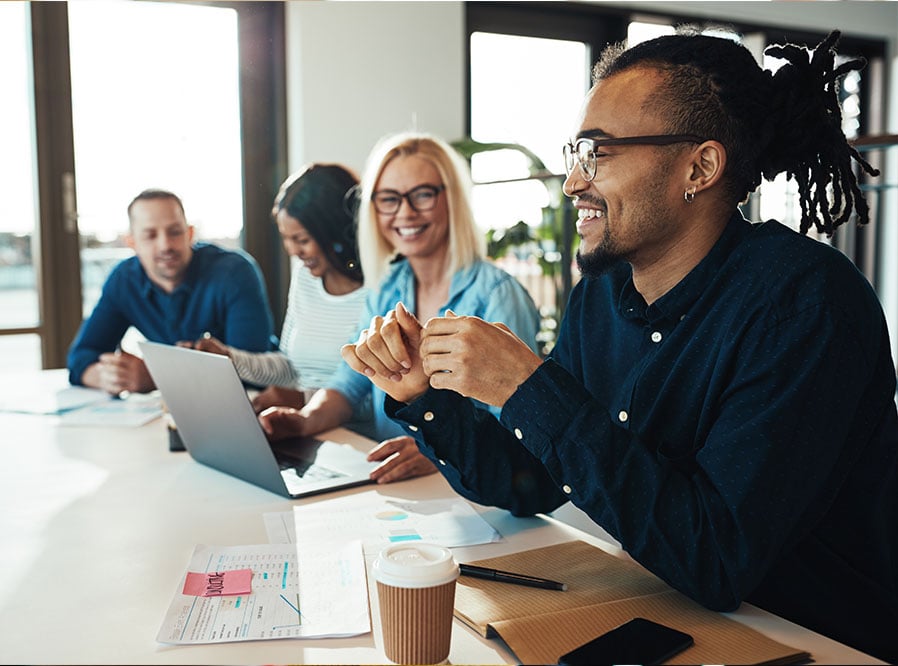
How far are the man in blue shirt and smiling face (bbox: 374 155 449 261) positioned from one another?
2.39ft

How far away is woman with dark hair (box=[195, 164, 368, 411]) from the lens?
7.79 feet

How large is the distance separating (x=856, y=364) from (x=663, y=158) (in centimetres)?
34

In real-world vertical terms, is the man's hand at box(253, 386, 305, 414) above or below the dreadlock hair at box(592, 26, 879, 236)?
below

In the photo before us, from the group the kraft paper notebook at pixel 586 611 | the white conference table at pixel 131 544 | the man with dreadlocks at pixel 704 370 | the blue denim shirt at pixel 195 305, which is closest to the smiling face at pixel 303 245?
the blue denim shirt at pixel 195 305

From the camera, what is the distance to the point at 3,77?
3.63 m

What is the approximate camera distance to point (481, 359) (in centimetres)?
100

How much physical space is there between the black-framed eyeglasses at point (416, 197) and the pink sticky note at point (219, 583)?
119 centimetres

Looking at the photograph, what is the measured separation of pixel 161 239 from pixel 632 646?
2154mm

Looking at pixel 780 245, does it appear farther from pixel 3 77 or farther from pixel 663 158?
pixel 3 77

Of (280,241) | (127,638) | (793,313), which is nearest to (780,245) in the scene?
(793,313)

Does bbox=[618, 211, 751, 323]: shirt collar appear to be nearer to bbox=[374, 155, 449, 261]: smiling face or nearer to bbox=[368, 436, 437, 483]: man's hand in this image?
bbox=[368, 436, 437, 483]: man's hand

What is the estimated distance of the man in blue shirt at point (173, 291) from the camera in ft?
8.42

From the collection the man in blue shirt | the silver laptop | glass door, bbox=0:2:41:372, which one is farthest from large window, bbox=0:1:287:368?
the silver laptop

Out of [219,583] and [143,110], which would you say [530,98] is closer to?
[143,110]
